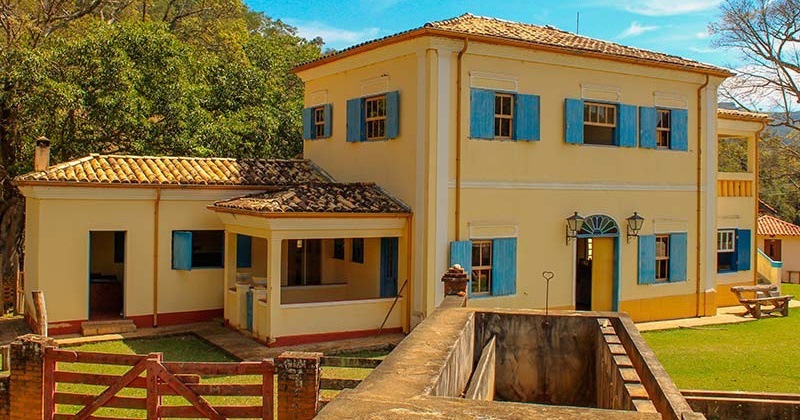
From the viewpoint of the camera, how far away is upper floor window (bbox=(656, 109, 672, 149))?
18.2m

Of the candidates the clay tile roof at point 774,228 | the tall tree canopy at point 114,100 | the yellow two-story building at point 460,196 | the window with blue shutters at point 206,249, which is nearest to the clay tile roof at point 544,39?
the yellow two-story building at point 460,196

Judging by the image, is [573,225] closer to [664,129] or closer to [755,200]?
[664,129]

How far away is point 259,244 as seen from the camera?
17453mm

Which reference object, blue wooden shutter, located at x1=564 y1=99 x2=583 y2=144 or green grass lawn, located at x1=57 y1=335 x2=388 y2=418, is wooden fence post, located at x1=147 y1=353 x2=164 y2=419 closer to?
green grass lawn, located at x1=57 y1=335 x2=388 y2=418

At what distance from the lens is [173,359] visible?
13.1 m

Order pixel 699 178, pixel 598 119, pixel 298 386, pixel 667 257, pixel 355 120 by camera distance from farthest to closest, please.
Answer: pixel 699 178
pixel 667 257
pixel 598 119
pixel 355 120
pixel 298 386

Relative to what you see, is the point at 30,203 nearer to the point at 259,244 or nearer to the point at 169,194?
the point at 169,194

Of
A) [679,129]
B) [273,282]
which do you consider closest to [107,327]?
[273,282]

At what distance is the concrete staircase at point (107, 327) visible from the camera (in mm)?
14875

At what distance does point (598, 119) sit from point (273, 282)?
8612 millimetres

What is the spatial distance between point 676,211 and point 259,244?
10478 mm

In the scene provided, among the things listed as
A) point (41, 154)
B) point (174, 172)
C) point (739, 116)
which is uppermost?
point (739, 116)

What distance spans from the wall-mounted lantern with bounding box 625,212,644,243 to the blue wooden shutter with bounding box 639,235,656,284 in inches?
9.7

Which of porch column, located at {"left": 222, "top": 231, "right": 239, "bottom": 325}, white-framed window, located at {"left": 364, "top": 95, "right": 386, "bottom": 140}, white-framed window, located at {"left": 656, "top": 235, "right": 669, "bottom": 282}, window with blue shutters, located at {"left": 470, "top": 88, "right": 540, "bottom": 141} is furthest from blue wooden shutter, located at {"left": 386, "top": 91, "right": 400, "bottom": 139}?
white-framed window, located at {"left": 656, "top": 235, "right": 669, "bottom": 282}
